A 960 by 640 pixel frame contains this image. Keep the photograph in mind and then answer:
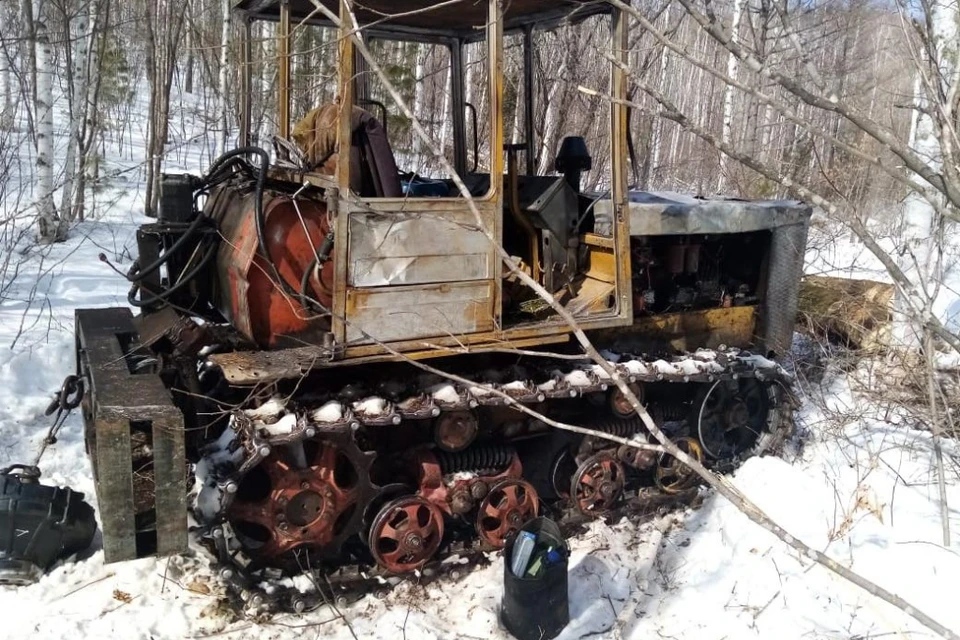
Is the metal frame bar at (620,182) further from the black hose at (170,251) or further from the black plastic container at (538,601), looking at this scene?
the black hose at (170,251)

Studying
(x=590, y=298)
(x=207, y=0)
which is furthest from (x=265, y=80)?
(x=590, y=298)

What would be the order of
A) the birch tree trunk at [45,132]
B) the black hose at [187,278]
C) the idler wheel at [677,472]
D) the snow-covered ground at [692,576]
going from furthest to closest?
the birch tree trunk at [45,132] → the idler wheel at [677,472] → the black hose at [187,278] → the snow-covered ground at [692,576]

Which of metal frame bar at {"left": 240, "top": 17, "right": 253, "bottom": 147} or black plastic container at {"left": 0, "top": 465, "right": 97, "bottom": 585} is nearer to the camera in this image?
black plastic container at {"left": 0, "top": 465, "right": 97, "bottom": 585}

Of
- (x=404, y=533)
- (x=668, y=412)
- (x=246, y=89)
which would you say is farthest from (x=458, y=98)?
(x=404, y=533)

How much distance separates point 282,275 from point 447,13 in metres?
1.88

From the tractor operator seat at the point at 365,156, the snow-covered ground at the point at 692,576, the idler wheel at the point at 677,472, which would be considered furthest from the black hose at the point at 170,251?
the idler wheel at the point at 677,472

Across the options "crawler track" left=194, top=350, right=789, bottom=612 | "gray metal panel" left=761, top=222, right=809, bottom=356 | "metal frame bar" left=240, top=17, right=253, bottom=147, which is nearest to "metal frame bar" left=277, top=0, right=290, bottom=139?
"metal frame bar" left=240, top=17, right=253, bottom=147

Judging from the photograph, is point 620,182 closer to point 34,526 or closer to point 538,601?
point 538,601

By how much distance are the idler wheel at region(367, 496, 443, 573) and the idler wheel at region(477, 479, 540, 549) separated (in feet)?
1.01

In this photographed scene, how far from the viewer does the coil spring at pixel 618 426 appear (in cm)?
497

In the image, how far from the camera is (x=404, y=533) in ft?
13.9

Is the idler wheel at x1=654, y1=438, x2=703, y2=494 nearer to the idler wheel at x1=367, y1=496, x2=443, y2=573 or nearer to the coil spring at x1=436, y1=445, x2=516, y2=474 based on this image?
the coil spring at x1=436, y1=445, x2=516, y2=474

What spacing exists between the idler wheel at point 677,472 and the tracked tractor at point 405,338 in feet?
0.07

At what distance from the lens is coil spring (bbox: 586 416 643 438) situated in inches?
196
